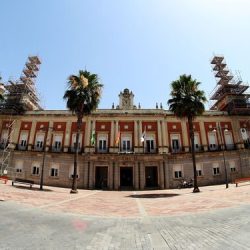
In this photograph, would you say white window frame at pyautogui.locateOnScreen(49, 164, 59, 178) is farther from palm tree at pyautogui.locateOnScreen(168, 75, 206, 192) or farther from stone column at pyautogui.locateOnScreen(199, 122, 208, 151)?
stone column at pyautogui.locateOnScreen(199, 122, 208, 151)

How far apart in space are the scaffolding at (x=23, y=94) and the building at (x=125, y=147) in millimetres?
1263

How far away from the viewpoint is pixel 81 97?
25172mm

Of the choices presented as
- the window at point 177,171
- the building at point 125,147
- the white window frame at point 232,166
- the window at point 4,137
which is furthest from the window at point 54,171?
the white window frame at point 232,166

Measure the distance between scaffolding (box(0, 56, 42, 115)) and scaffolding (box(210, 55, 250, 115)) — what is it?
33.6 m

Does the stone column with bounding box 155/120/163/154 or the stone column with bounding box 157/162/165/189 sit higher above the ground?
the stone column with bounding box 155/120/163/154

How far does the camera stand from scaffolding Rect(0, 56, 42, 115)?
36.3 meters

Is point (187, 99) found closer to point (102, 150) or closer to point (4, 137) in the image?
point (102, 150)

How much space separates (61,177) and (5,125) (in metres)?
12.7

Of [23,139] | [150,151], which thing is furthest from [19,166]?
[150,151]

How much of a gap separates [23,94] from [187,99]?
27385 millimetres

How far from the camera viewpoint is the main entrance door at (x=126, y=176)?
33156 mm

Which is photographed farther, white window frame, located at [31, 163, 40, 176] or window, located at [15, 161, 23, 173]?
window, located at [15, 161, 23, 173]

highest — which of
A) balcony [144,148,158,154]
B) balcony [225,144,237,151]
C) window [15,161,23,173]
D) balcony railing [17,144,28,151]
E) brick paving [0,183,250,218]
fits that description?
balcony [225,144,237,151]

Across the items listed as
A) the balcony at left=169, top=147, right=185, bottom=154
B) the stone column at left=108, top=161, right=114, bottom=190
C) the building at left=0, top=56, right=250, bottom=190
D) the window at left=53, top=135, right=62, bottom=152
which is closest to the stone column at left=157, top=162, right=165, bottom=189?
the building at left=0, top=56, right=250, bottom=190
